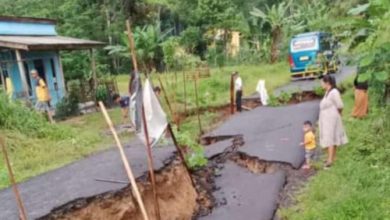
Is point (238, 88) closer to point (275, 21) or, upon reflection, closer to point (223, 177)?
point (223, 177)

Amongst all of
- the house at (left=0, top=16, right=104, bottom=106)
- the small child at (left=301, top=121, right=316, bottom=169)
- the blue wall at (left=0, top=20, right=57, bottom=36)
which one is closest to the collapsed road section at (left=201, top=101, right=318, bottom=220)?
the small child at (left=301, top=121, right=316, bottom=169)

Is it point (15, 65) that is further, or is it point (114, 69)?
point (114, 69)

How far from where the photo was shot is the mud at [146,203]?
615 cm

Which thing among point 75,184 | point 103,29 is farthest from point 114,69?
point 75,184

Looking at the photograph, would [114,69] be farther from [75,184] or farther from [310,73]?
[75,184]

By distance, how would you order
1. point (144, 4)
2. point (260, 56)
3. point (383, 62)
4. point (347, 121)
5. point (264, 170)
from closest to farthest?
point (383, 62), point (264, 170), point (347, 121), point (260, 56), point (144, 4)

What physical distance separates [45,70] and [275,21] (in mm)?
13559

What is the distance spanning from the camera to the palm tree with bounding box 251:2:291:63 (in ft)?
83.8

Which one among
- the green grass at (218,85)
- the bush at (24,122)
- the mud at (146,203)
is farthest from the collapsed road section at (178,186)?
the green grass at (218,85)

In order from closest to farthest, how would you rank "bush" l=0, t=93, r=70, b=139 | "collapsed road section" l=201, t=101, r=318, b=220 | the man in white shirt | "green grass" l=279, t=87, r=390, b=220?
1. "green grass" l=279, t=87, r=390, b=220
2. "collapsed road section" l=201, t=101, r=318, b=220
3. "bush" l=0, t=93, r=70, b=139
4. the man in white shirt

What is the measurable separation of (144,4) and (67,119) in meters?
14.7

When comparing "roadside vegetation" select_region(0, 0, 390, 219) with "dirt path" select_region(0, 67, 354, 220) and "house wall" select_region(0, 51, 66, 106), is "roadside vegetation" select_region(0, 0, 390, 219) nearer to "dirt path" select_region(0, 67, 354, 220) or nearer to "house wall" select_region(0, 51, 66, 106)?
"dirt path" select_region(0, 67, 354, 220)

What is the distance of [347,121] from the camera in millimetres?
10469

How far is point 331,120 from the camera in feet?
25.9
